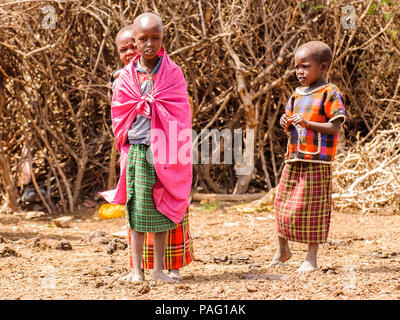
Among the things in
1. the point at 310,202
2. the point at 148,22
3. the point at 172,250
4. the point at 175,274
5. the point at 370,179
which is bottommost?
the point at 175,274

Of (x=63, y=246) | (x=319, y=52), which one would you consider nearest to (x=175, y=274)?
(x=63, y=246)

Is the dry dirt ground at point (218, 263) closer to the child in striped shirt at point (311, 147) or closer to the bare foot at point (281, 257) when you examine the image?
the bare foot at point (281, 257)

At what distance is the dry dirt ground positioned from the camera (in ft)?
10.1

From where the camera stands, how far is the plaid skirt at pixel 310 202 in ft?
11.6

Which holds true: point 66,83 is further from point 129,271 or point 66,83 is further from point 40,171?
point 129,271

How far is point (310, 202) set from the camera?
11.7 ft

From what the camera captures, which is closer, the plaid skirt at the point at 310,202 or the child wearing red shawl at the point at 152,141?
the child wearing red shawl at the point at 152,141

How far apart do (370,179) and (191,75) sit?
7.39 feet

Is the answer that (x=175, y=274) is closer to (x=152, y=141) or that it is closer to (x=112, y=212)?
(x=152, y=141)

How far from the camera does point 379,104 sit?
22.5 ft

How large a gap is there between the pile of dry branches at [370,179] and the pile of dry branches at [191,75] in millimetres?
267

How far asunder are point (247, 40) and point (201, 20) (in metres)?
0.59

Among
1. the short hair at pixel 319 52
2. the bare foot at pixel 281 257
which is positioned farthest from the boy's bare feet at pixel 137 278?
the short hair at pixel 319 52
